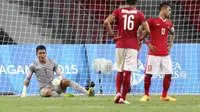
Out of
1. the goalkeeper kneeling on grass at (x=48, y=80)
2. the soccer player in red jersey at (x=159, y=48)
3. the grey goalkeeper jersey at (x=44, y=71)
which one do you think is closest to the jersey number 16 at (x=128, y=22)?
the soccer player in red jersey at (x=159, y=48)

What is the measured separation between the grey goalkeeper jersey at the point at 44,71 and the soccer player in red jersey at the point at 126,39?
3.30 m

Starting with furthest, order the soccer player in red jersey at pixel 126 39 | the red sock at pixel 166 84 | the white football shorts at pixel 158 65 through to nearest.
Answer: the white football shorts at pixel 158 65
the red sock at pixel 166 84
the soccer player in red jersey at pixel 126 39

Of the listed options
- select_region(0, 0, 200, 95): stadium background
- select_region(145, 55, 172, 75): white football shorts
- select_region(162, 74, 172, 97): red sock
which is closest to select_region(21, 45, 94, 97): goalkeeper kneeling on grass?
select_region(145, 55, 172, 75): white football shorts

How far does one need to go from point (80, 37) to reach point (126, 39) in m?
8.12

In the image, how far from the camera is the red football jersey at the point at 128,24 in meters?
9.79

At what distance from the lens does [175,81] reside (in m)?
15.4

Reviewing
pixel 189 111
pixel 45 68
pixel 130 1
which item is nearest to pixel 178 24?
pixel 45 68

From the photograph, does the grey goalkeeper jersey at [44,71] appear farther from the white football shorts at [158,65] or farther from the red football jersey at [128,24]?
the red football jersey at [128,24]

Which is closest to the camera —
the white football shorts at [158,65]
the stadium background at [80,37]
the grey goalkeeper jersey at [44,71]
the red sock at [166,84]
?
the red sock at [166,84]

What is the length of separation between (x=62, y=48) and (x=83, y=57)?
59 cm

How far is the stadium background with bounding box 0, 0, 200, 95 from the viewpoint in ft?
50.7

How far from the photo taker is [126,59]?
32.1ft

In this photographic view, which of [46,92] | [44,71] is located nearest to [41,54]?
[44,71]

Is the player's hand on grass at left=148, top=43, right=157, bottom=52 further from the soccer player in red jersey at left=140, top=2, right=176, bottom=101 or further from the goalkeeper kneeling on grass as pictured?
the goalkeeper kneeling on grass
